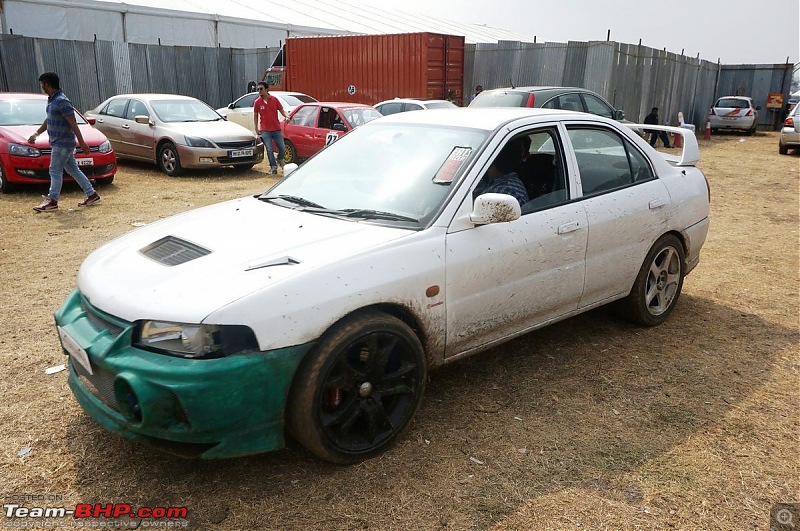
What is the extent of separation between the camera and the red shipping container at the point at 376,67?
57.9 feet

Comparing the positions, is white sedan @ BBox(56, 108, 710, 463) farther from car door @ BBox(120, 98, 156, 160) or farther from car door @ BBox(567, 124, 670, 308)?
car door @ BBox(120, 98, 156, 160)

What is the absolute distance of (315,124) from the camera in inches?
492

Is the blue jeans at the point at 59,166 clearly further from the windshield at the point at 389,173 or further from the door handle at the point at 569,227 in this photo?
the door handle at the point at 569,227

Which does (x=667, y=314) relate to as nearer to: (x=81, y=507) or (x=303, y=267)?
(x=303, y=267)

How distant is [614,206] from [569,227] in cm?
52

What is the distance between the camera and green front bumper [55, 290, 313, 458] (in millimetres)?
2527

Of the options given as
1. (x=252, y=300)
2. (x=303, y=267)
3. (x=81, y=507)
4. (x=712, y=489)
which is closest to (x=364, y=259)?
(x=303, y=267)

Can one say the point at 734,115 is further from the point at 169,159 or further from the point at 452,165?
the point at 452,165

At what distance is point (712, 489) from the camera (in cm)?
291

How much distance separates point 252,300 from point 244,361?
252 mm

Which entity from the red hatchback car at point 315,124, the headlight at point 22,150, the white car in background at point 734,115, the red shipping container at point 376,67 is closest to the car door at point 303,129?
the red hatchback car at point 315,124

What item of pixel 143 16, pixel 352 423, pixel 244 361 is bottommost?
pixel 352 423

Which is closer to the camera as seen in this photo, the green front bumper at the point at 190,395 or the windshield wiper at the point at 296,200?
the green front bumper at the point at 190,395

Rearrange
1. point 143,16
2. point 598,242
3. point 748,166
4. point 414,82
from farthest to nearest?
point 143,16
point 414,82
point 748,166
point 598,242
